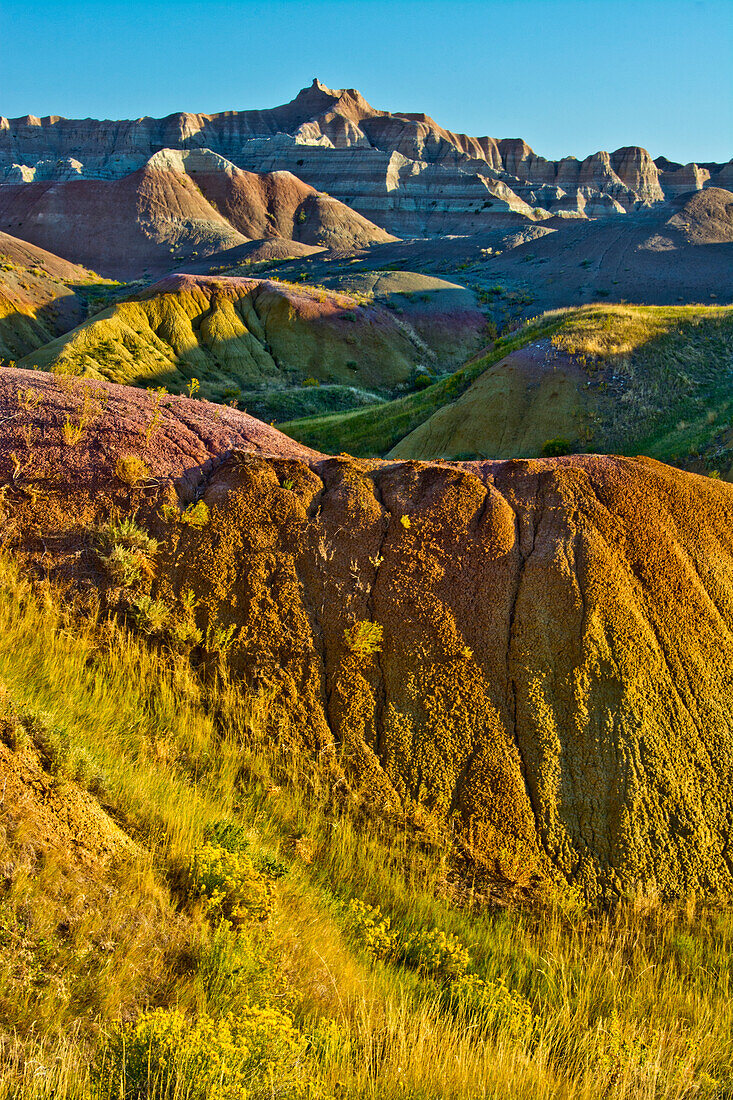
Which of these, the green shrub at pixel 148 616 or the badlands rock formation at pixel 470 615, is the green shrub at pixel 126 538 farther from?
Result: the green shrub at pixel 148 616

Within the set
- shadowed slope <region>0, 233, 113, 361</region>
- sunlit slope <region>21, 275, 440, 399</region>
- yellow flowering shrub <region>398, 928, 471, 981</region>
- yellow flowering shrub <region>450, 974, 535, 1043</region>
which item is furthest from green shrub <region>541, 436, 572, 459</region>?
shadowed slope <region>0, 233, 113, 361</region>

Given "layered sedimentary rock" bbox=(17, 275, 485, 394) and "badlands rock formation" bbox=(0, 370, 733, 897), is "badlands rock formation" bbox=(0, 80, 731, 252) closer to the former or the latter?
"layered sedimentary rock" bbox=(17, 275, 485, 394)

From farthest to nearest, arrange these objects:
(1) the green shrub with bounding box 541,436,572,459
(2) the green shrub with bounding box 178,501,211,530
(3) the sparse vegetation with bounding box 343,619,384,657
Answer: (1) the green shrub with bounding box 541,436,572,459 → (2) the green shrub with bounding box 178,501,211,530 → (3) the sparse vegetation with bounding box 343,619,384,657

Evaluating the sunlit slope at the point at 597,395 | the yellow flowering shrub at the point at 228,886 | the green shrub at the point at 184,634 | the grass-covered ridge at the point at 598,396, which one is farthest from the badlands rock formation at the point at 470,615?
the sunlit slope at the point at 597,395

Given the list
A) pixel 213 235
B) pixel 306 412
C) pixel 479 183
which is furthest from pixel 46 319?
pixel 479 183

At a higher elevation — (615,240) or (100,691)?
(615,240)

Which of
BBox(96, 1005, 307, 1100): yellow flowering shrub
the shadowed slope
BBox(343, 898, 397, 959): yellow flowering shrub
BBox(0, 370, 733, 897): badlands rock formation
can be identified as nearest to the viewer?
BBox(96, 1005, 307, 1100): yellow flowering shrub

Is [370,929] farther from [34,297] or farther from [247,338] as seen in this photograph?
[34,297]

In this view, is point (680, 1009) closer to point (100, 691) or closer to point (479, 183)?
point (100, 691)
